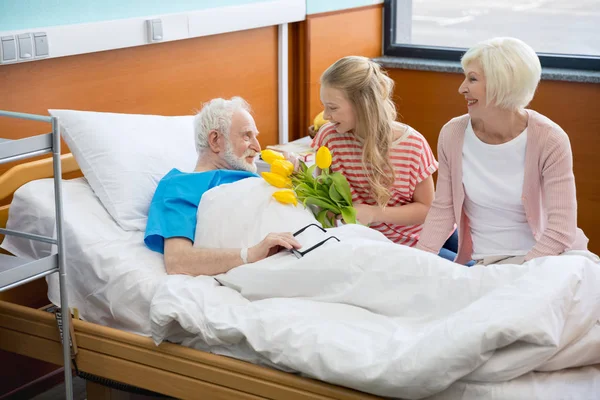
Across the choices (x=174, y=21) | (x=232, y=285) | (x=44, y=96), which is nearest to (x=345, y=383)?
(x=232, y=285)

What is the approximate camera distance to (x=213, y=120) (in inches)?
87.6

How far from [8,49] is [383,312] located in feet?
3.99

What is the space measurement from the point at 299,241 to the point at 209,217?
248 millimetres

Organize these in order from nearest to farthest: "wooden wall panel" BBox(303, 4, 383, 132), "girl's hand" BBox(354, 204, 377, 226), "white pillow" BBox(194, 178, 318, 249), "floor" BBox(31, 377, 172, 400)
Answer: "white pillow" BBox(194, 178, 318, 249)
"girl's hand" BBox(354, 204, 377, 226)
"floor" BBox(31, 377, 172, 400)
"wooden wall panel" BBox(303, 4, 383, 132)

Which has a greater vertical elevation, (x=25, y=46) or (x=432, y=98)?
(x=25, y=46)

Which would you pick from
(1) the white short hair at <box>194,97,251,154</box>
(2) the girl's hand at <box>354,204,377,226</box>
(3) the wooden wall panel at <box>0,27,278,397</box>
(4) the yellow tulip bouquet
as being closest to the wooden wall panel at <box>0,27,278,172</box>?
(3) the wooden wall panel at <box>0,27,278,397</box>

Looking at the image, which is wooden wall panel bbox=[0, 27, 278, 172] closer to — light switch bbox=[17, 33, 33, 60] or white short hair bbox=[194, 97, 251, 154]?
light switch bbox=[17, 33, 33, 60]

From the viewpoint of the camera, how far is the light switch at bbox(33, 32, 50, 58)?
221 centimetres

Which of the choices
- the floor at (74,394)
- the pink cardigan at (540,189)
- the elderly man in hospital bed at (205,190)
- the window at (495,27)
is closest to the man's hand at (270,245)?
the elderly man in hospital bed at (205,190)

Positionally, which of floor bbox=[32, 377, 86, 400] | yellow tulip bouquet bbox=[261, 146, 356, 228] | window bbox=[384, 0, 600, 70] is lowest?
floor bbox=[32, 377, 86, 400]

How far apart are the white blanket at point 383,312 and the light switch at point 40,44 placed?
0.69 metres

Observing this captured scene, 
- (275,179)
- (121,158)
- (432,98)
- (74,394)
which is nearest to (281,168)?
(275,179)

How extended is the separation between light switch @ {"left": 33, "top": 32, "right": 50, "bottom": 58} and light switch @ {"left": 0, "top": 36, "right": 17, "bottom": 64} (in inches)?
3.0

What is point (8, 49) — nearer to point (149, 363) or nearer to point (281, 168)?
point (281, 168)
